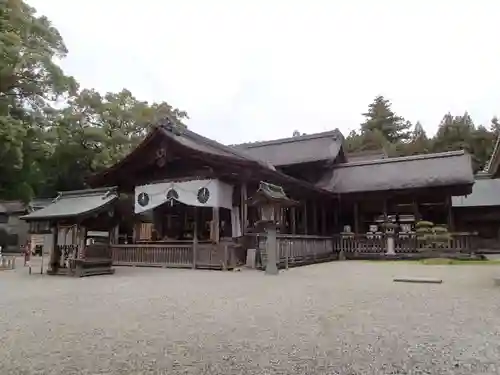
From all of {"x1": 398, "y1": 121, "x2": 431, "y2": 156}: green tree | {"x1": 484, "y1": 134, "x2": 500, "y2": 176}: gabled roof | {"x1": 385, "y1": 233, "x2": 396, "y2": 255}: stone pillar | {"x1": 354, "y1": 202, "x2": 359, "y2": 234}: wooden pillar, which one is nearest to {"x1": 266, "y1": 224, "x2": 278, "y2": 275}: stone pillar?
{"x1": 484, "y1": 134, "x2": 500, "y2": 176}: gabled roof

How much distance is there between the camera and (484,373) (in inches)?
119

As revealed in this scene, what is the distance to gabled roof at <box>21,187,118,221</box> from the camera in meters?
10.8

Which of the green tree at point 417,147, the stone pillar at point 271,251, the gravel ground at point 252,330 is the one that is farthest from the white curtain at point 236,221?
the green tree at point 417,147

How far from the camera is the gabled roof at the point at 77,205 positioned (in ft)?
35.6

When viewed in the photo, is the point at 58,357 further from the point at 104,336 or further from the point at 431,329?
the point at 431,329

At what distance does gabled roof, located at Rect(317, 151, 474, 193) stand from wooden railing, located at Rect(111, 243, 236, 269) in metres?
8.12

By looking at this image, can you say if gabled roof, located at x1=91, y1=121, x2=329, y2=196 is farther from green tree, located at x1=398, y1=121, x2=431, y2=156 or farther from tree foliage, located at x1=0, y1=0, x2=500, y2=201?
green tree, located at x1=398, y1=121, x2=431, y2=156

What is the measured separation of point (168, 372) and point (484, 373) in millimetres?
2354

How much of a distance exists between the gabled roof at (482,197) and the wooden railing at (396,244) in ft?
16.4

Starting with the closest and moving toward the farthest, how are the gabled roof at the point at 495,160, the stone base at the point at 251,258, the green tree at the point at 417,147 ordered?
the gabled roof at the point at 495,160
the stone base at the point at 251,258
the green tree at the point at 417,147

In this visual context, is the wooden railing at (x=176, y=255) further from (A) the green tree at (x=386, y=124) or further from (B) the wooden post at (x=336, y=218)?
(A) the green tree at (x=386, y=124)

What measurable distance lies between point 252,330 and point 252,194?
9.82 meters

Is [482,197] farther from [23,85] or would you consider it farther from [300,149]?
[23,85]

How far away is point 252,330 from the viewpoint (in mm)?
4379
